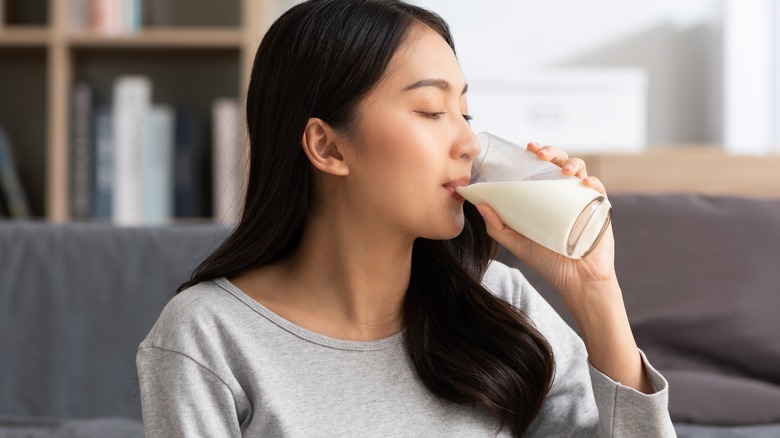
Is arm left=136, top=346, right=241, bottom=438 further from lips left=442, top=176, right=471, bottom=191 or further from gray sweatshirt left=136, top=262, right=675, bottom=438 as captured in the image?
lips left=442, top=176, right=471, bottom=191

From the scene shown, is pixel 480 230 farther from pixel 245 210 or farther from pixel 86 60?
pixel 86 60

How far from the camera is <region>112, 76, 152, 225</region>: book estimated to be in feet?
9.09

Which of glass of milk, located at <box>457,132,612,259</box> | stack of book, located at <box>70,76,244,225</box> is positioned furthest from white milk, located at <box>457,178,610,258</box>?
stack of book, located at <box>70,76,244,225</box>

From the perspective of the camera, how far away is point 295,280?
123 cm

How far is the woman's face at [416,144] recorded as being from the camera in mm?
1104

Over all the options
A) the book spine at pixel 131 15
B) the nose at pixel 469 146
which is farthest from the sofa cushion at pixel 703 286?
the book spine at pixel 131 15

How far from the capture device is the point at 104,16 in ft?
9.30

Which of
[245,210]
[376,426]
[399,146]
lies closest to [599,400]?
[376,426]

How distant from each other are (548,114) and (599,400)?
1.97 m

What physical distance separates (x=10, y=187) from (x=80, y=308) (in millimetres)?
1150

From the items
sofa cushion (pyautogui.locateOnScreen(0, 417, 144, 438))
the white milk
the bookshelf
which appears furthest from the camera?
the bookshelf

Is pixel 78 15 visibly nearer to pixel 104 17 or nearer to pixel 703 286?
pixel 104 17

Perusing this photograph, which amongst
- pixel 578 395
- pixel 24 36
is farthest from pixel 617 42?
Result: pixel 578 395

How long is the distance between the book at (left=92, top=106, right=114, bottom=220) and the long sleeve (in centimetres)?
170
